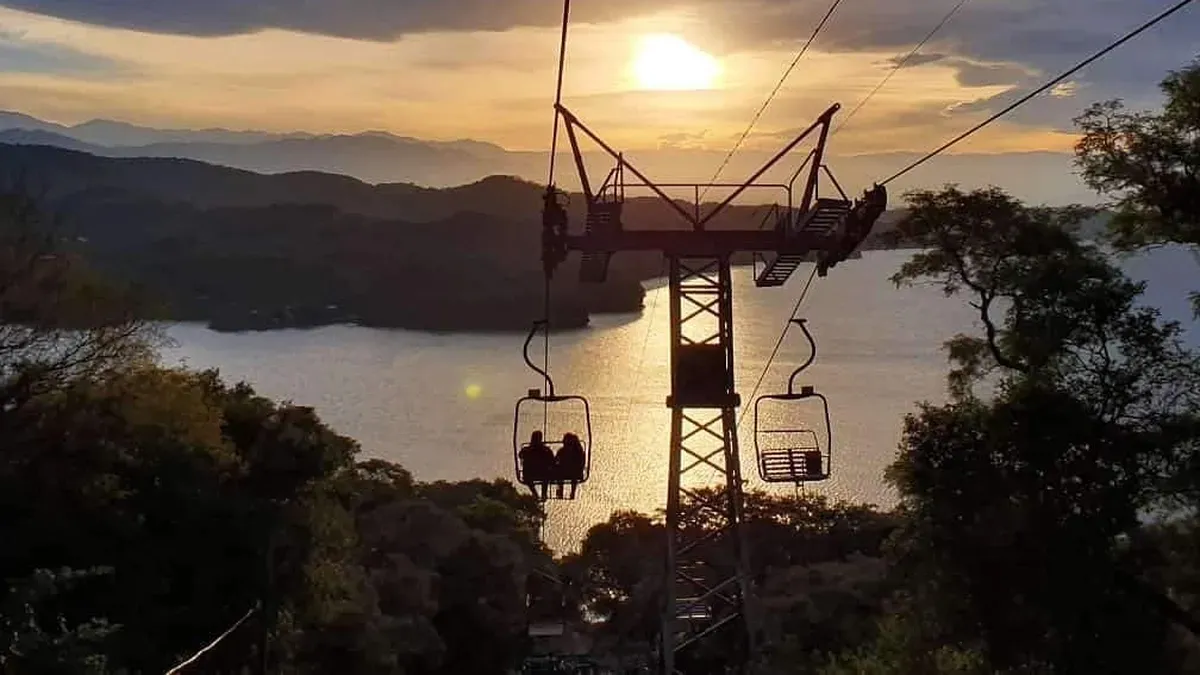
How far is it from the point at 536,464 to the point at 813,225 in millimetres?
3316

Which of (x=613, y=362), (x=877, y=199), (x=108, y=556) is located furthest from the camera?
(x=613, y=362)

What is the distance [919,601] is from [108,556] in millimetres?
10188

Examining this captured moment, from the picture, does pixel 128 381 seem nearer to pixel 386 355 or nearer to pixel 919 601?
pixel 919 601

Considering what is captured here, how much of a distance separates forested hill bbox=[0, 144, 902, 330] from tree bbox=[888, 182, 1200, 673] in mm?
75483

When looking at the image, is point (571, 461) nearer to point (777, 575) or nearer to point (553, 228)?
point (553, 228)

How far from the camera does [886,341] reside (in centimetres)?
8131

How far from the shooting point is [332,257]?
12812 centimetres

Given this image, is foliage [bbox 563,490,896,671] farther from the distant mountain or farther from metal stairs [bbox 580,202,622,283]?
the distant mountain

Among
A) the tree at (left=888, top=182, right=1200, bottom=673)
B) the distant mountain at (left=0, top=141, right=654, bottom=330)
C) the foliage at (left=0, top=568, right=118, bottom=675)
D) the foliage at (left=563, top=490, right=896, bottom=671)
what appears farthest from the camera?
the distant mountain at (left=0, top=141, right=654, bottom=330)

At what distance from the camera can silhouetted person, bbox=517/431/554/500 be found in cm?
1139

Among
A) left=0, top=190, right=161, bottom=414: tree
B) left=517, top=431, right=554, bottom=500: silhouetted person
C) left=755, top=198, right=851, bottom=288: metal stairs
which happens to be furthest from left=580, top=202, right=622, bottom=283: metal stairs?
left=0, top=190, right=161, bottom=414: tree

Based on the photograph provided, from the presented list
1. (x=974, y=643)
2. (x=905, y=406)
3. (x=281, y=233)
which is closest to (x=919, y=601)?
(x=974, y=643)

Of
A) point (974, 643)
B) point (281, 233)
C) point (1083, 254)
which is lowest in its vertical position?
point (974, 643)

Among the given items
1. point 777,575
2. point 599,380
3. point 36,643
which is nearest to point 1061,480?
point 36,643
